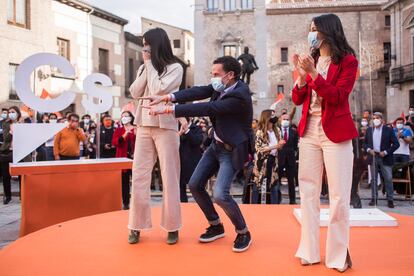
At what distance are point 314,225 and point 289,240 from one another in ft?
3.35

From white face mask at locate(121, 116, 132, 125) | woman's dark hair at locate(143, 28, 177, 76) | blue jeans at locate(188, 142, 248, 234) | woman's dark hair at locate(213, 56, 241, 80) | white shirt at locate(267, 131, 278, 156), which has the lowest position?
blue jeans at locate(188, 142, 248, 234)

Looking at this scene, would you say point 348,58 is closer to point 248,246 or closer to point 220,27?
point 248,246

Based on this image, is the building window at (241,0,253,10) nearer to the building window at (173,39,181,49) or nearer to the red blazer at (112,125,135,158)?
the building window at (173,39,181,49)

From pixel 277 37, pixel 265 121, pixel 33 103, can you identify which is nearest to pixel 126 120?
pixel 33 103

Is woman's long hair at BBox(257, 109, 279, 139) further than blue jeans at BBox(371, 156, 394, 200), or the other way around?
blue jeans at BBox(371, 156, 394, 200)

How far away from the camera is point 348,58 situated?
12.3ft

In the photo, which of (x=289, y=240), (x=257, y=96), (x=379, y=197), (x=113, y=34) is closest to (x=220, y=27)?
(x=257, y=96)

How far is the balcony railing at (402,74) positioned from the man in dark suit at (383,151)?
2177 cm

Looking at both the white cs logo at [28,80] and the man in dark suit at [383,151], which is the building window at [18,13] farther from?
the man in dark suit at [383,151]

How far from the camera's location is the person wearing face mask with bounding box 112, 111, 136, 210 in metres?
9.55

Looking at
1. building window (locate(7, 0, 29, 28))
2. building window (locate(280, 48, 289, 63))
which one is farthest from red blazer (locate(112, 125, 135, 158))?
building window (locate(280, 48, 289, 63))

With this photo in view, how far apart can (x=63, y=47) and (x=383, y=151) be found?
18.6m

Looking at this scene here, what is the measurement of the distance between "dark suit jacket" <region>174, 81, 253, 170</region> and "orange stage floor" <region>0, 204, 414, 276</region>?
2.91 feet

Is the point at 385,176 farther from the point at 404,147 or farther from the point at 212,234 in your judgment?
the point at 212,234
